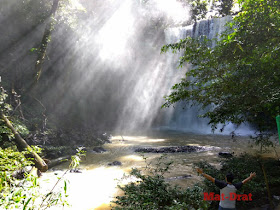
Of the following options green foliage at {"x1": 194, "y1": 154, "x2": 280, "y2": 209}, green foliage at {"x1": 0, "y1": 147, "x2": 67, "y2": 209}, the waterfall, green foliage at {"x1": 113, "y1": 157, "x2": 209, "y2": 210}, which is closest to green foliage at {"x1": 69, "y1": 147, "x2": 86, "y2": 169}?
green foliage at {"x1": 0, "y1": 147, "x2": 67, "y2": 209}

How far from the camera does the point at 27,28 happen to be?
1694cm

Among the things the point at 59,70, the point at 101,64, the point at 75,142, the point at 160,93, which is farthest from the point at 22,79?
the point at 160,93

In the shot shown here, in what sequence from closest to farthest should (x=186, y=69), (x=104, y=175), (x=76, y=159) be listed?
(x=76, y=159)
(x=104, y=175)
(x=186, y=69)

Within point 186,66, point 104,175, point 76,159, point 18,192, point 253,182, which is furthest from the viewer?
point 186,66

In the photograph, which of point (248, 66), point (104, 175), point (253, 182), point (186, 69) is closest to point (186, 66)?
point (186, 69)

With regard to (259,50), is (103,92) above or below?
above

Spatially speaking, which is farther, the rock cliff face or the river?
the rock cliff face

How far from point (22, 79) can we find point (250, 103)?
54.2 feet

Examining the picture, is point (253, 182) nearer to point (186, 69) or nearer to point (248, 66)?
point (248, 66)

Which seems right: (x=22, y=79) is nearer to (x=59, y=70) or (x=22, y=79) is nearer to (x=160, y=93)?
(x=59, y=70)

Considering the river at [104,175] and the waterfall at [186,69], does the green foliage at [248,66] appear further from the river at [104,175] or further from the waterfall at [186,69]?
the waterfall at [186,69]

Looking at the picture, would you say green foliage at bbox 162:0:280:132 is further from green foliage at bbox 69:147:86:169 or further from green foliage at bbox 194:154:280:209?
green foliage at bbox 69:147:86:169

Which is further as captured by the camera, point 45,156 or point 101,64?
point 101,64

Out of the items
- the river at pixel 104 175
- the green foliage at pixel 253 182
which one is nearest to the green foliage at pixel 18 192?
the river at pixel 104 175
